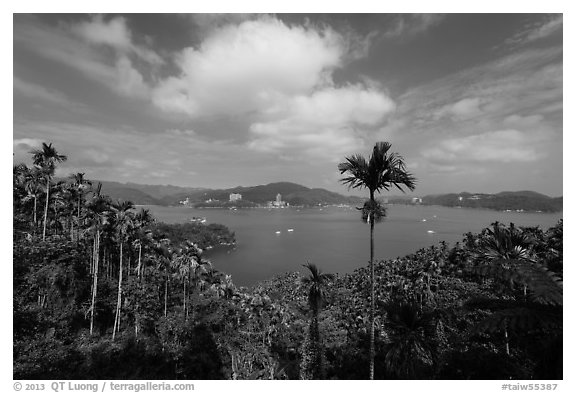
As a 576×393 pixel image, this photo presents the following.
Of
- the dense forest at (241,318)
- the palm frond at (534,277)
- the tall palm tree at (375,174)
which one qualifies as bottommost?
the dense forest at (241,318)

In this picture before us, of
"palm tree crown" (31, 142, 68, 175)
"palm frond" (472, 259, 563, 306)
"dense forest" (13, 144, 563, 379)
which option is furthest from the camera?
"palm tree crown" (31, 142, 68, 175)

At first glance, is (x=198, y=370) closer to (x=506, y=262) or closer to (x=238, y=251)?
(x=506, y=262)

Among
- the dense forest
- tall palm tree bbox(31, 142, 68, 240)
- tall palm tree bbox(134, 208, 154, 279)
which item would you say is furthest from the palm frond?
tall palm tree bbox(31, 142, 68, 240)

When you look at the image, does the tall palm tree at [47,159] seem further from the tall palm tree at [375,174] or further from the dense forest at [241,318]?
the tall palm tree at [375,174]

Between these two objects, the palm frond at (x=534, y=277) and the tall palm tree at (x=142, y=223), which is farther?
the tall palm tree at (x=142, y=223)

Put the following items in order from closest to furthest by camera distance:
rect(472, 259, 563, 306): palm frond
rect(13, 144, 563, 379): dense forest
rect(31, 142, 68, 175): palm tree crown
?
rect(472, 259, 563, 306): palm frond → rect(13, 144, 563, 379): dense forest → rect(31, 142, 68, 175): palm tree crown

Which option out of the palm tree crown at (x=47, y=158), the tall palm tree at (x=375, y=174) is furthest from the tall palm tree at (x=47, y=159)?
the tall palm tree at (x=375, y=174)

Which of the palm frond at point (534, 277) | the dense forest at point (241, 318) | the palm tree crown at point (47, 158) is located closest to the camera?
the palm frond at point (534, 277)

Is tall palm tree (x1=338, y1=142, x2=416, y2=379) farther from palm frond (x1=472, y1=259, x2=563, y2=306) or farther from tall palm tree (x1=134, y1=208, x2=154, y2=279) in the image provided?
tall palm tree (x1=134, y1=208, x2=154, y2=279)

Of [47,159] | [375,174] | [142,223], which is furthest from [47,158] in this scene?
[375,174]
